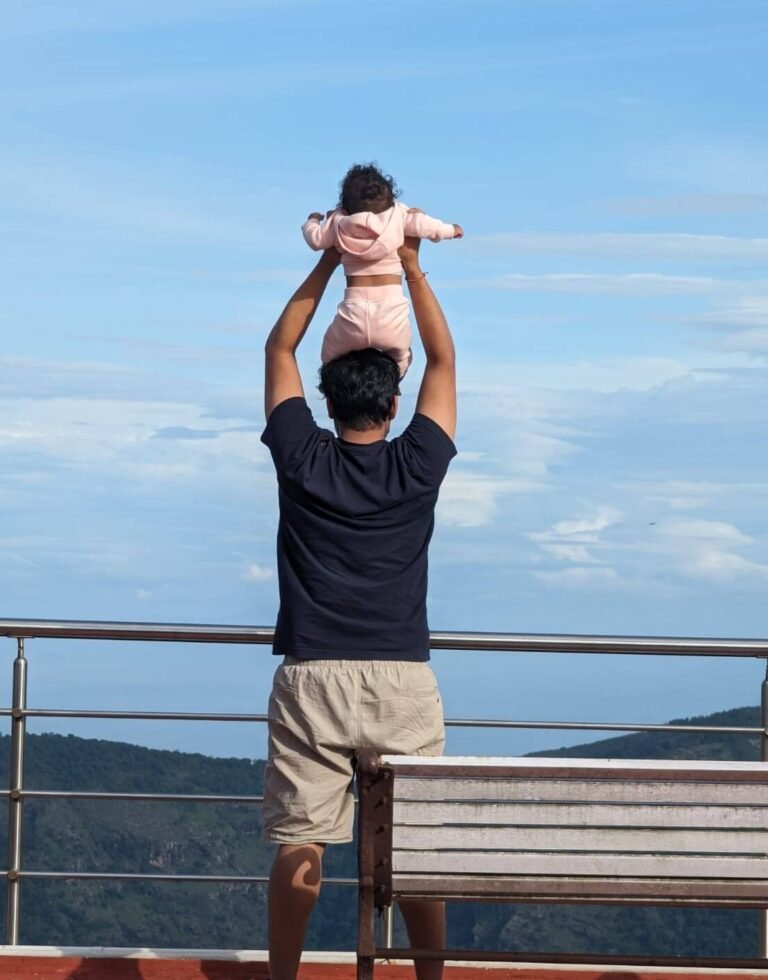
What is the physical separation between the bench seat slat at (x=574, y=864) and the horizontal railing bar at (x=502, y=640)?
4.04ft

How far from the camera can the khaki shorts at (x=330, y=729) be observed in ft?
10.0

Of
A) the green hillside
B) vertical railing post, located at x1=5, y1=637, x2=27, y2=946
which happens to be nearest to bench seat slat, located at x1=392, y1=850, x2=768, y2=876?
vertical railing post, located at x1=5, y1=637, x2=27, y2=946

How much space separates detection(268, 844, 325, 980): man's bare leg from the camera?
3133mm

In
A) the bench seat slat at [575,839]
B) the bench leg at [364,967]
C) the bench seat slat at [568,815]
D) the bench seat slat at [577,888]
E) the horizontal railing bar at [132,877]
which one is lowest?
the horizontal railing bar at [132,877]

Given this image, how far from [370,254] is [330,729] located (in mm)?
1033

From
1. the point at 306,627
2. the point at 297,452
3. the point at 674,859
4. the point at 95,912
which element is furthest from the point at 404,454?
the point at 95,912

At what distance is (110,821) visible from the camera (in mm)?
60094

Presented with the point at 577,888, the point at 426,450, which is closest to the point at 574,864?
the point at 577,888

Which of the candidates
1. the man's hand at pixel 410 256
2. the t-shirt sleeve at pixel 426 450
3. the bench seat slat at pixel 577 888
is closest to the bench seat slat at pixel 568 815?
the bench seat slat at pixel 577 888

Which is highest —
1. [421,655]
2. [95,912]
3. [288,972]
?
[421,655]

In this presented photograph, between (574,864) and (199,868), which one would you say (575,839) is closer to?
(574,864)

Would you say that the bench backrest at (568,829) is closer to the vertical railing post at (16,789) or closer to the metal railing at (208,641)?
the metal railing at (208,641)

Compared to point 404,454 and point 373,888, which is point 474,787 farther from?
point 404,454

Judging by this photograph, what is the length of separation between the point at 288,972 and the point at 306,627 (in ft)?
2.65
